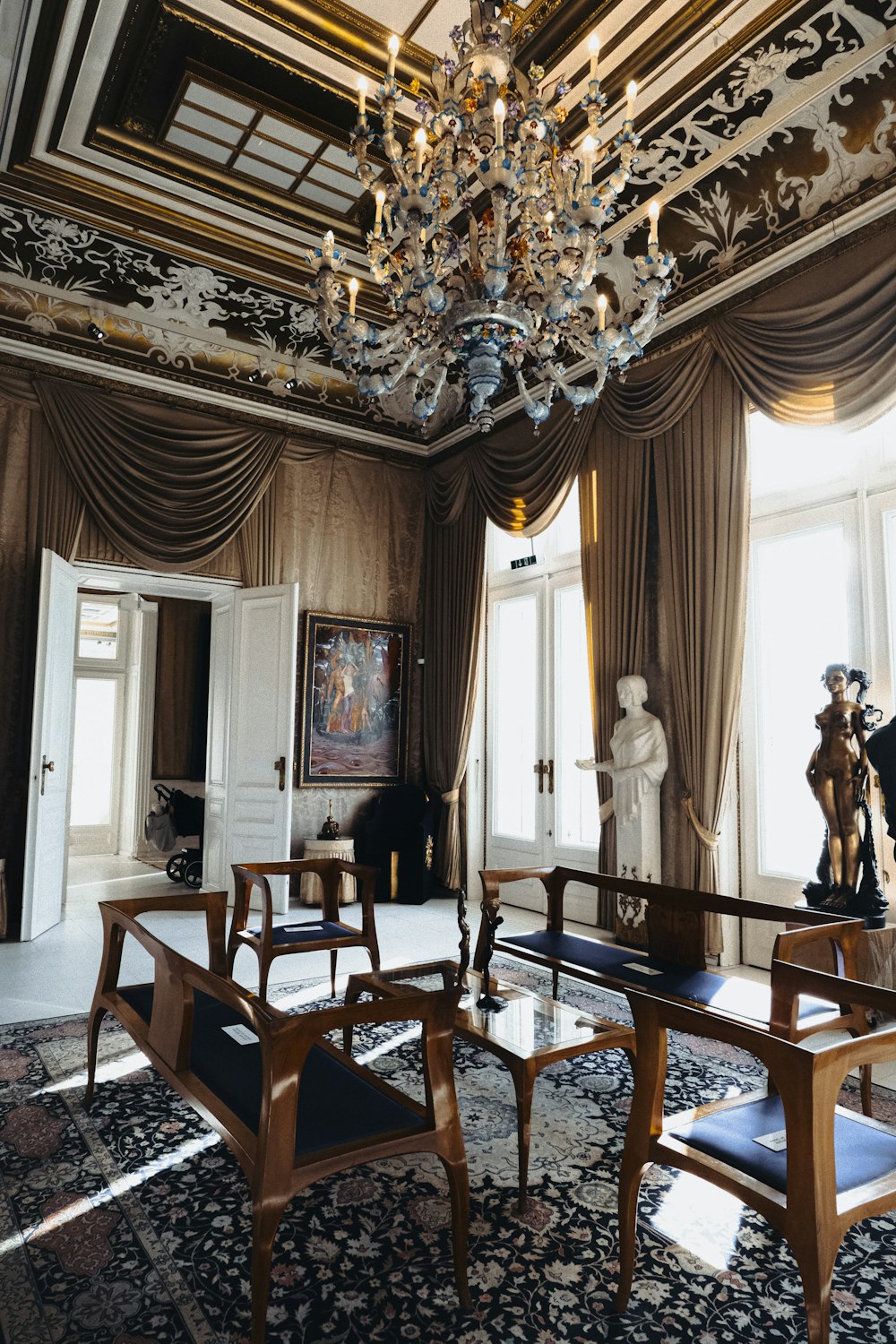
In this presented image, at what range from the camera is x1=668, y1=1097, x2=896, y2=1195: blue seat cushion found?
6.30 feet

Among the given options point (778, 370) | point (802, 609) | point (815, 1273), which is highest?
point (778, 370)

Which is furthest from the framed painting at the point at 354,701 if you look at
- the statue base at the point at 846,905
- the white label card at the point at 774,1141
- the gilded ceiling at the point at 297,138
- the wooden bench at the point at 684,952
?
the white label card at the point at 774,1141

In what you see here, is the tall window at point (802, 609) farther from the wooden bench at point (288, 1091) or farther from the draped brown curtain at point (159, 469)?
the draped brown curtain at point (159, 469)

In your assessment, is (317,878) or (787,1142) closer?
(787,1142)

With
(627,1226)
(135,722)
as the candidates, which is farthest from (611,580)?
(135,722)

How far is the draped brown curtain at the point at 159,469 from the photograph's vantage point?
21.5ft

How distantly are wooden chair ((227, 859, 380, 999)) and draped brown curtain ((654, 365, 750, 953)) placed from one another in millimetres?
2125

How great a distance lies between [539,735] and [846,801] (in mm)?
3179

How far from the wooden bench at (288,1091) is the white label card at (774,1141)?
0.75 m

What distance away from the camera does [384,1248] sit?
2.29 metres

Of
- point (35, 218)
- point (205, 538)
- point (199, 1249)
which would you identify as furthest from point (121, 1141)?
point (35, 218)

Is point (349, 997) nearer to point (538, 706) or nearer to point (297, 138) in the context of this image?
point (538, 706)

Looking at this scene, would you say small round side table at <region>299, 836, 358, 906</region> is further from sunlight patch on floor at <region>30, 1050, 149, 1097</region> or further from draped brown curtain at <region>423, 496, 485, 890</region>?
sunlight patch on floor at <region>30, 1050, 149, 1097</region>

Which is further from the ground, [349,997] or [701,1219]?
[349,997]
